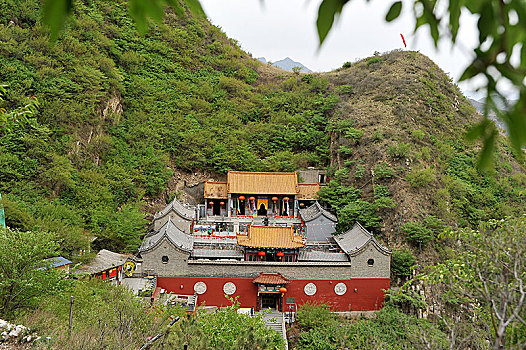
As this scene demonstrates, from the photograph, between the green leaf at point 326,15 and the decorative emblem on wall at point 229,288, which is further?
the decorative emblem on wall at point 229,288

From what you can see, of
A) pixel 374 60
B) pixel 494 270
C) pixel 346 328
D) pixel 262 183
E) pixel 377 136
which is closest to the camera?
pixel 494 270

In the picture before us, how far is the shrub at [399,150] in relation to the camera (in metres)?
18.9

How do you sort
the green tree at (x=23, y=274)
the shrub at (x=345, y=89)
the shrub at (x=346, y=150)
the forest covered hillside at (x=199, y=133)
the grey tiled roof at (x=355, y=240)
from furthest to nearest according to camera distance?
the shrub at (x=345, y=89), the shrub at (x=346, y=150), the forest covered hillside at (x=199, y=133), the grey tiled roof at (x=355, y=240), the green tree at (x=23, y=274)

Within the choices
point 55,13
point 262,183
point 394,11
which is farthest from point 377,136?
point 55,13

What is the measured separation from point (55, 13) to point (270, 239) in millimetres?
13989

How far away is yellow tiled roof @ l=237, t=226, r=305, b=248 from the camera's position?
14070 mm

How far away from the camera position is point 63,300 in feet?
27.6

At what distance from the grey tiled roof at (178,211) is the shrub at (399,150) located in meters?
11.0

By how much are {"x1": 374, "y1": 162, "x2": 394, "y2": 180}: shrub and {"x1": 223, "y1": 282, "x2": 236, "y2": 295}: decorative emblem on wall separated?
31.1 feet

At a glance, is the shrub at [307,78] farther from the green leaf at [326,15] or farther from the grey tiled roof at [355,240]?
the green leaf at [326,15]

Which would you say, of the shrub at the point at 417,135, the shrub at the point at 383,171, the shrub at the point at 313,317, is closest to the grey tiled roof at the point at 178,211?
the shrub at the point at 313,317

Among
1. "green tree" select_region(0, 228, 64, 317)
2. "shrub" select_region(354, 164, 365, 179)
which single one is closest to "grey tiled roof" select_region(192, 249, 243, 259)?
"green tree" select_region(0, 228, 64, 317)

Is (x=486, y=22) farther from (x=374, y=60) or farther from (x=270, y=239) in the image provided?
(x=374, y=60)

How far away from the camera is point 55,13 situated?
2.02 feet
